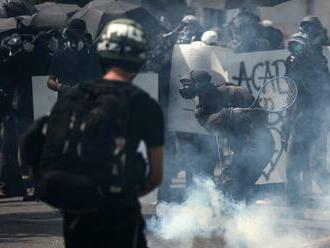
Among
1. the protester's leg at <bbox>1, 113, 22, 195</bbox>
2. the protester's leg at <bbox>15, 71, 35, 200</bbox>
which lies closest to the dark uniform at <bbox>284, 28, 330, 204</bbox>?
the protester's leg at <bbox>15, 71, 35, 200</bbox>

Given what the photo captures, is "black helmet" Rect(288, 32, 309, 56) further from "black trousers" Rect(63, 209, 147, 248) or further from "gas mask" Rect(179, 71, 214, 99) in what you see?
"black trousers" Rect(63, 209, 147, 248)

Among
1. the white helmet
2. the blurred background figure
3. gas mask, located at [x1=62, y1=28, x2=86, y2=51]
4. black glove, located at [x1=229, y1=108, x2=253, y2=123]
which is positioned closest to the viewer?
black glove, located at [x1=229, y1=108, x2=253, y2=123]

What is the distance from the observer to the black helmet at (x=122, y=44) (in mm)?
3525

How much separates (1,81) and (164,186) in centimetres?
201

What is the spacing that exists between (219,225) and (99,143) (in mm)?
3280

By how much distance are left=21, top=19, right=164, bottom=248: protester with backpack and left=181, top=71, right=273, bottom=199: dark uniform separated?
12.0ft

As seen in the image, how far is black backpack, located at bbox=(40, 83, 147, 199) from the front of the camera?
3.41 m

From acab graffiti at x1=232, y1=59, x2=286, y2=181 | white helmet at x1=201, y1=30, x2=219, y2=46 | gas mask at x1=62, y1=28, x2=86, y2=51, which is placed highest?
gas mask at x1=62, y1=28, x2=86, y2=51

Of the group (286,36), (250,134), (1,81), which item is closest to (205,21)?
(286,36)

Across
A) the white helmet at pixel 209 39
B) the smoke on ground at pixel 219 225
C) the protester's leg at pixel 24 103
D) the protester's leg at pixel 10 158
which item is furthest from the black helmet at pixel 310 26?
the protester's leg at pixel 10 158

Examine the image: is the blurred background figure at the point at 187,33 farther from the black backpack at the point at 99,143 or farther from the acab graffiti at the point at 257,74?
the black backpack at the point at 99,143

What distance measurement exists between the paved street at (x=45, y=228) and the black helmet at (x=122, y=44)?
9.48ft

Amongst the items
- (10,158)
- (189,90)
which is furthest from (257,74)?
(10,158)

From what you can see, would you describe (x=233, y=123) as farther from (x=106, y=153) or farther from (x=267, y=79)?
(x=106, y=153)
